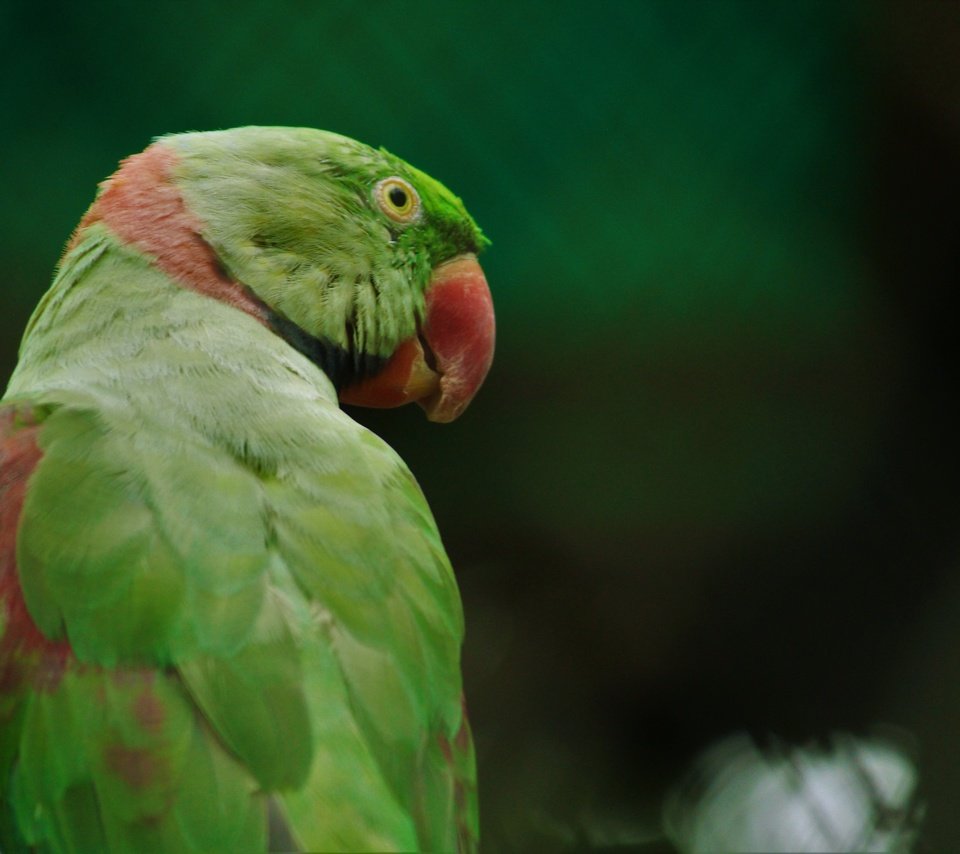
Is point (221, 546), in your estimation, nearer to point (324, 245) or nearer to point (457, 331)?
point (324, 245)

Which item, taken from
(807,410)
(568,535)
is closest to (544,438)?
(568,535)

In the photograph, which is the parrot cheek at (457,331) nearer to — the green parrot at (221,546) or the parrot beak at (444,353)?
the parrot beak at (444,353)

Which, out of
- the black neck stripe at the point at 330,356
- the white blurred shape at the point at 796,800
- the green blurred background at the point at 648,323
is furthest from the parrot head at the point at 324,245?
the white blurred shape at the point at 796,800

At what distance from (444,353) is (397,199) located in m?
0.24

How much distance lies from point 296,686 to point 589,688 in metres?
2.28

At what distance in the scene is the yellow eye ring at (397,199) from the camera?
179 cm

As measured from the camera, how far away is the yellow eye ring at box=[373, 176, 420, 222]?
70.4 inches

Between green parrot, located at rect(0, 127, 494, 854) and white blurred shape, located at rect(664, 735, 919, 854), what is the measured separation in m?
2.03

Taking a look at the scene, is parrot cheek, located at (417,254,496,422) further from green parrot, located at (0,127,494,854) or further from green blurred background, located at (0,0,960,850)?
green blurred background, located at (0,0,960,850)

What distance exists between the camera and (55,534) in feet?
4.32

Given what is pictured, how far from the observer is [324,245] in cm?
169

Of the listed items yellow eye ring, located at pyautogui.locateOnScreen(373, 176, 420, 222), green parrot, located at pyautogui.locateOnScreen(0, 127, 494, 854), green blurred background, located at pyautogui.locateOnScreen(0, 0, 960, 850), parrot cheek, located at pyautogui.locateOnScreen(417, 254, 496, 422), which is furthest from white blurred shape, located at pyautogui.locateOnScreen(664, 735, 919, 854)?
yellow eye ring, located at pyautogui.locateOnScreen(373, 176, 420, 222)

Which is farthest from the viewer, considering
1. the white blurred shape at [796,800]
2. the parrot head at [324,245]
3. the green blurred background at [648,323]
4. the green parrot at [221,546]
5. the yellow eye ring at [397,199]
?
the white blurred shape at [796,800]

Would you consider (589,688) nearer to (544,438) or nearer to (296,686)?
(544,438)
